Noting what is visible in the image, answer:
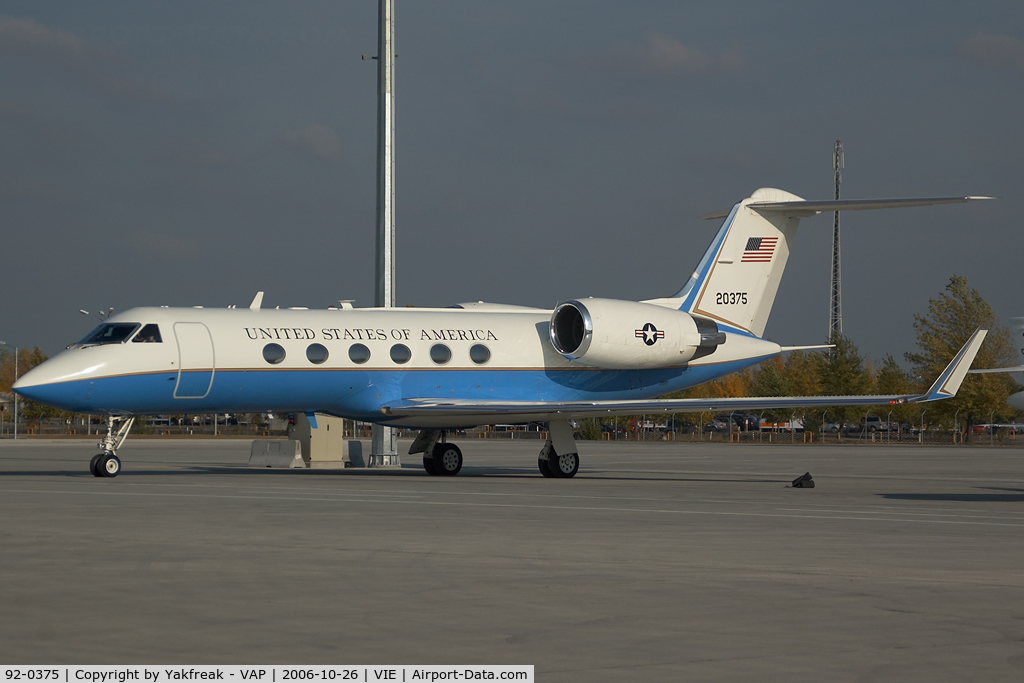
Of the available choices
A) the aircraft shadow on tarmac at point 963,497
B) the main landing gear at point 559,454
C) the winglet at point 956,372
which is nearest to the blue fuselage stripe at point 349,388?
the main landing gear at point 559,454

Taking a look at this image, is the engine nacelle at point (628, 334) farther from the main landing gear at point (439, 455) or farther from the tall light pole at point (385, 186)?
the tall light pole at point (385, 186)

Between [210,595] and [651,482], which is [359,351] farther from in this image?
[210,595]

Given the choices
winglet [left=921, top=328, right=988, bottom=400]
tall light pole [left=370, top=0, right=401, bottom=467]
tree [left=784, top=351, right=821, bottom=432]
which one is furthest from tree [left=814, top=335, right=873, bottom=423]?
winglet [left=921, top=328, right=988, bottom=400]

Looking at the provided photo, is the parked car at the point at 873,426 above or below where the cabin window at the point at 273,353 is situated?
below

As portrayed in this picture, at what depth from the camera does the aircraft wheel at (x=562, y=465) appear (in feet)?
83.0

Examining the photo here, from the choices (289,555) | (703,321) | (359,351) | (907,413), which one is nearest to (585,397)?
(703,321)

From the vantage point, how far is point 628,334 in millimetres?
25500

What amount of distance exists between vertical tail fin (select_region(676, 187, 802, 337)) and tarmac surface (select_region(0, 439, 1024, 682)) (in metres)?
10.9

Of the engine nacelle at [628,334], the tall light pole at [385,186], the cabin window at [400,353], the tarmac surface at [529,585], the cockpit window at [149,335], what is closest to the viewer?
the tarmac surface at [529,585]

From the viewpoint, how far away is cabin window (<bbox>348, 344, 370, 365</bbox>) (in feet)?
78.8

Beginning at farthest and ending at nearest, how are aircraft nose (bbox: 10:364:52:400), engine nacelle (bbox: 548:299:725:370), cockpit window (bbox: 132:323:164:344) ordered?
1. engine nacelle (bbox: 548:299:725:370)
2. cockpit window (bbox: 132:323:164:344)
3. aircraft nose (bbox: 10:364:52:400)

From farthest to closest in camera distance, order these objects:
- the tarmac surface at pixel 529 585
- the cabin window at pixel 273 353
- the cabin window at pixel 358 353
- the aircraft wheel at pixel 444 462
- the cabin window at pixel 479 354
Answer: the aircraft wheel at pixel 444 462 → the cabin window at pixel 479 354 → the cabin window at pixel 358 353 → the cabin window at pixel 273 353 → the tarmac surface at pixel 529 585

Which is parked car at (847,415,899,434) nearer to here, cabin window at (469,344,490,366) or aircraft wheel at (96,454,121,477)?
cabin window at (469,344,490,366)

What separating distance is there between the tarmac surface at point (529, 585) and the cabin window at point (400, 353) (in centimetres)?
744
